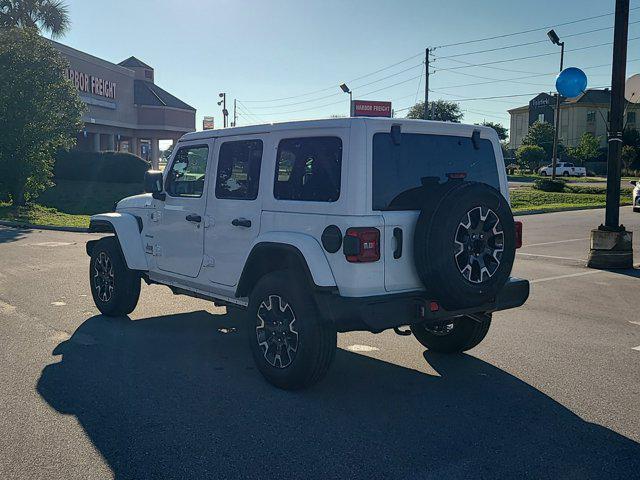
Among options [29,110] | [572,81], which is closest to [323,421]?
[572,81]

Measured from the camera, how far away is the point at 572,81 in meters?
12.5

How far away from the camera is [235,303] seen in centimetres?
597

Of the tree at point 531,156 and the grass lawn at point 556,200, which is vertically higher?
the tree at point 531,156

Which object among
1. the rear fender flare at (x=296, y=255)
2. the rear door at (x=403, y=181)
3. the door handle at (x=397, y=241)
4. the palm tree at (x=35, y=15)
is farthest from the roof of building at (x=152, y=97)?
the door handle at (x=397, y=241)

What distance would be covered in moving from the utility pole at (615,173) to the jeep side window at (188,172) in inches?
314

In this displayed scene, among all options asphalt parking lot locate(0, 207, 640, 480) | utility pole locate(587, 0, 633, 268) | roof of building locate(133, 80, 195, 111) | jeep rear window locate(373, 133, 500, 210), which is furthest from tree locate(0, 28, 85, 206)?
roof of building locate(133, 80, 195, 111)

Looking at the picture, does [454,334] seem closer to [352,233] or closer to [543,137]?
[352,233]

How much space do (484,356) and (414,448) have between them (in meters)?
2.36

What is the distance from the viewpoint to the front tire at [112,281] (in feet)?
24.5

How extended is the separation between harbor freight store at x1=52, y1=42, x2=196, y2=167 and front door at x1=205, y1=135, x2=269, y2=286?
36.1 metres

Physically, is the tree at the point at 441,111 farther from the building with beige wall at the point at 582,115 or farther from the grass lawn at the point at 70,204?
the grass lawn at the point at 70,204

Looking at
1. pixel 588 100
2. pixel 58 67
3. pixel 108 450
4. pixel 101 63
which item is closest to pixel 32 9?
pixel 101 63

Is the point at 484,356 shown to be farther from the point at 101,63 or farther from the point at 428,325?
the point at 101,63

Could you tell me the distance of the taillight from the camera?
183 inches
